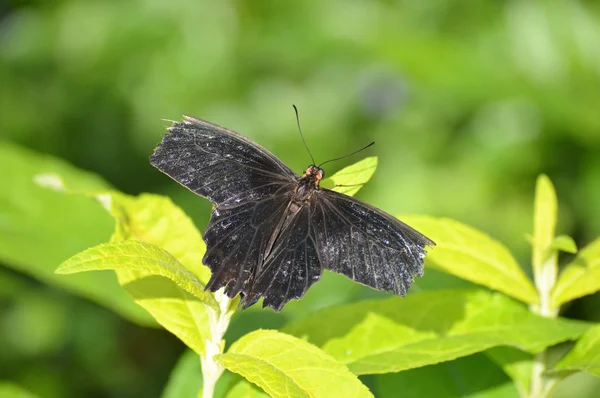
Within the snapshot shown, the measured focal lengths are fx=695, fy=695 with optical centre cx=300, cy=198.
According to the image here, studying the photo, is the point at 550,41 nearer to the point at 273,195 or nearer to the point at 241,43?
the point at 241,43

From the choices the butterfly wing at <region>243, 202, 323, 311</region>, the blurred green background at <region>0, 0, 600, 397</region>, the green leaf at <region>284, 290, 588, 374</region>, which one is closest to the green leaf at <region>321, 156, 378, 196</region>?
the butterfly wing at <region>243, 202, 323, 311</region>

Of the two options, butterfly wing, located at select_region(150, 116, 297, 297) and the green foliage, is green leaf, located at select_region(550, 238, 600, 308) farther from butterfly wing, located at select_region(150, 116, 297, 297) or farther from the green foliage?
butterfly wing, located at select_region(150, 116, 297, 297)

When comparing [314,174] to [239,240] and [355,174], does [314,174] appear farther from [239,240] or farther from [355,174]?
[239,240]

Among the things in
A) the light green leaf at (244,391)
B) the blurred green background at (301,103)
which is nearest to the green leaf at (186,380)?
the light green leaf at (244,391)

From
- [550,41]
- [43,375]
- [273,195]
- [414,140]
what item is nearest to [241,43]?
[414,140]

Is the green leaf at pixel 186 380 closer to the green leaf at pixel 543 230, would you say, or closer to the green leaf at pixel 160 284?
the green leaf at pixel 160 284

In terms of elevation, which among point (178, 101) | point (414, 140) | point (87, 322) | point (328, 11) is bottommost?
point (87, 322)
